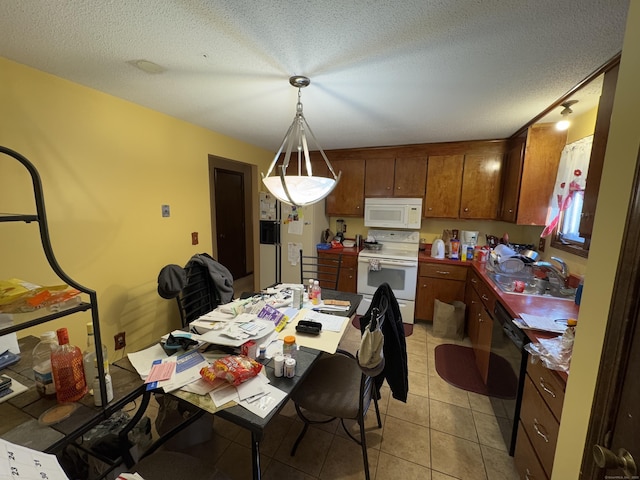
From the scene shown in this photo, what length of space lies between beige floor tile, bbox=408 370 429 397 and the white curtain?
174 cm

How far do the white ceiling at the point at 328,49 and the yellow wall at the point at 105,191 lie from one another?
193 millimetres

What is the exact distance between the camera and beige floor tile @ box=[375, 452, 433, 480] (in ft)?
4.73

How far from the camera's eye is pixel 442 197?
3.20 m

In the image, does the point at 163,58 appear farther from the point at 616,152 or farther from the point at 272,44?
the point at 616,152

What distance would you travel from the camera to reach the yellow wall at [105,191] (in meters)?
1.52

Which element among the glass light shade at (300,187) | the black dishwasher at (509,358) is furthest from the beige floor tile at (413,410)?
the glass light shade at (300,187)

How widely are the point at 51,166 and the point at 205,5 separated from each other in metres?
1.48

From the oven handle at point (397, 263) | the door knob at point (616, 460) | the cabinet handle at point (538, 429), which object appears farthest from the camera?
the oven handle at point (397, 263)

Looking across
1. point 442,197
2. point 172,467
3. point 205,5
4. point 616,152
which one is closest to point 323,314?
point 172,467

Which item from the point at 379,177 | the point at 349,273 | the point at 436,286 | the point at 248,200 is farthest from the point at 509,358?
the point at 248,200

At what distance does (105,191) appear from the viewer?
194cm

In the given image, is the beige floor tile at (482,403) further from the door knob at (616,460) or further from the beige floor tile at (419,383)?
the door knob at (616,460)

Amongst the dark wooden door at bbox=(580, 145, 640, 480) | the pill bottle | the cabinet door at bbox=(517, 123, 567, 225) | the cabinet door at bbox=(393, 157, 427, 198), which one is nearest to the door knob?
the dark wooden door at bbox=(580, 145, 640, 480)

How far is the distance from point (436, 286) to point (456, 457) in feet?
5.87
